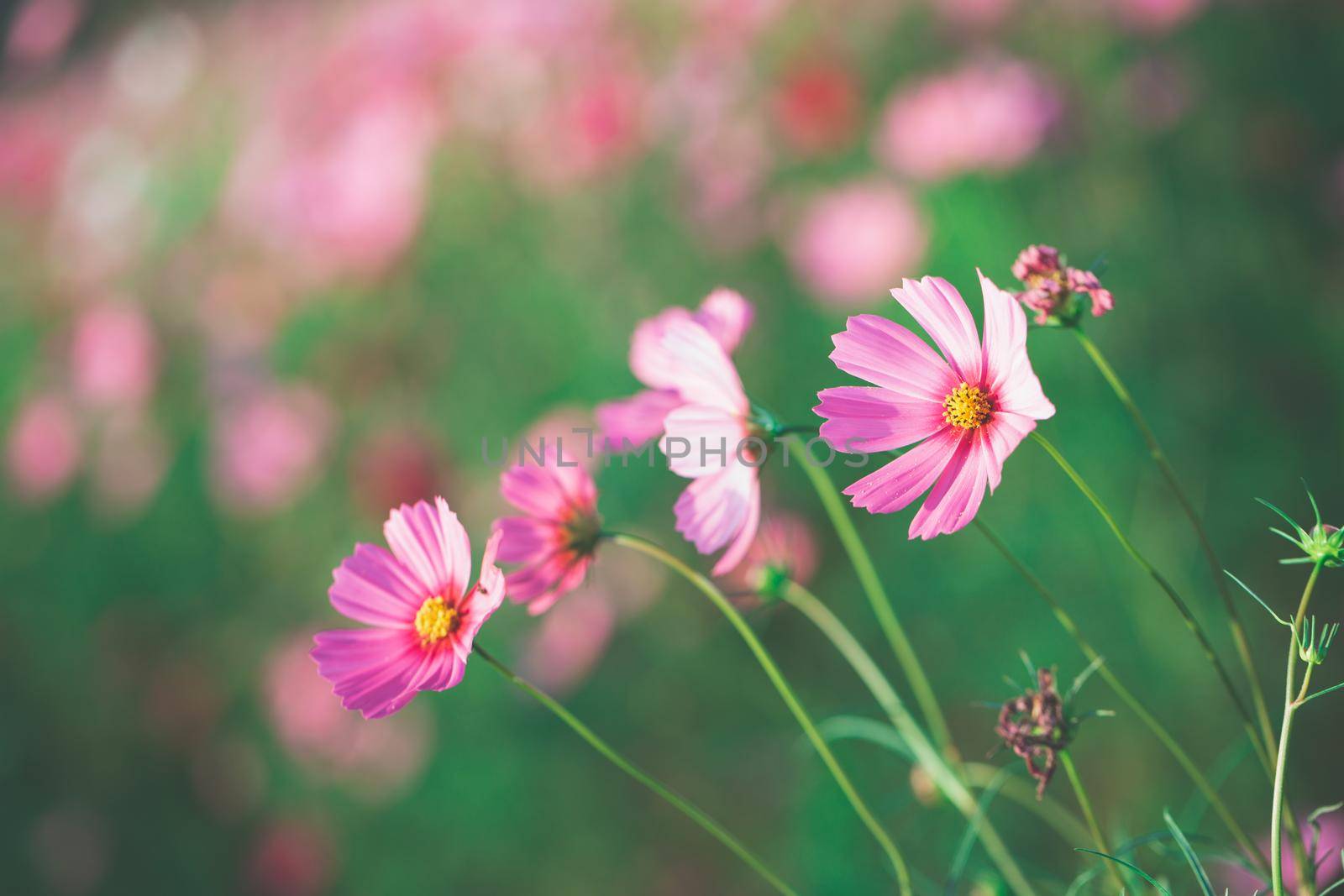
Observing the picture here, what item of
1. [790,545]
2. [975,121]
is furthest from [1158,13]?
[790,545]

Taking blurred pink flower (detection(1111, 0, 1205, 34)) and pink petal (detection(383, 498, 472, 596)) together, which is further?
blurred pink flower (detection(1111, 0, 1205, 34))

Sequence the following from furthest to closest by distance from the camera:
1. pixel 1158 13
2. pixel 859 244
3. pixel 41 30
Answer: pixel 41 30, pixel 859 244, pixel 1158 13

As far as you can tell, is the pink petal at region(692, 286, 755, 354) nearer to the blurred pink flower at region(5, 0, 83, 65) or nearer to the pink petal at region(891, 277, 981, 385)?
the pink petal at region(891, 277, 981, 385)

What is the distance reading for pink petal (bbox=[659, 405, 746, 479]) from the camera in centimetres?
25

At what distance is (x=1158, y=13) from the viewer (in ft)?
2.59

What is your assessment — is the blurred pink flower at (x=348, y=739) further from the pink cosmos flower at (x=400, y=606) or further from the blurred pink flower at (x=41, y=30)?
the blurred pink flower at (x=41, y=30)

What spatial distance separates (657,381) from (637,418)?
17 millimetres

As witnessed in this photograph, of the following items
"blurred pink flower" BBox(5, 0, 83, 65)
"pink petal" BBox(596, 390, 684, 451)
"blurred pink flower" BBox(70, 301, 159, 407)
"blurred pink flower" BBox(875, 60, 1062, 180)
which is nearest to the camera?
"pink petal" BBox(596, 390, 684, 451)

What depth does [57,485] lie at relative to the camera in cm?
125

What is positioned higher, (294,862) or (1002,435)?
(1002,435)

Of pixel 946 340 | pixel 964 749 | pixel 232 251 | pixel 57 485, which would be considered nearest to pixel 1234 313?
pixel 964 749

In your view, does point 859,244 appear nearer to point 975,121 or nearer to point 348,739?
point 975,121

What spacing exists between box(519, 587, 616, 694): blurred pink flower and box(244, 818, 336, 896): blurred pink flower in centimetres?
34

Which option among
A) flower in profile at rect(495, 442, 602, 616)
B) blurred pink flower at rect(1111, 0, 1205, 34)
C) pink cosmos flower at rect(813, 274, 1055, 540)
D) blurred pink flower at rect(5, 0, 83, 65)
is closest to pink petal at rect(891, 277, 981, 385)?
pink cosmos flower at rect(813, 274, 1055, 540)
